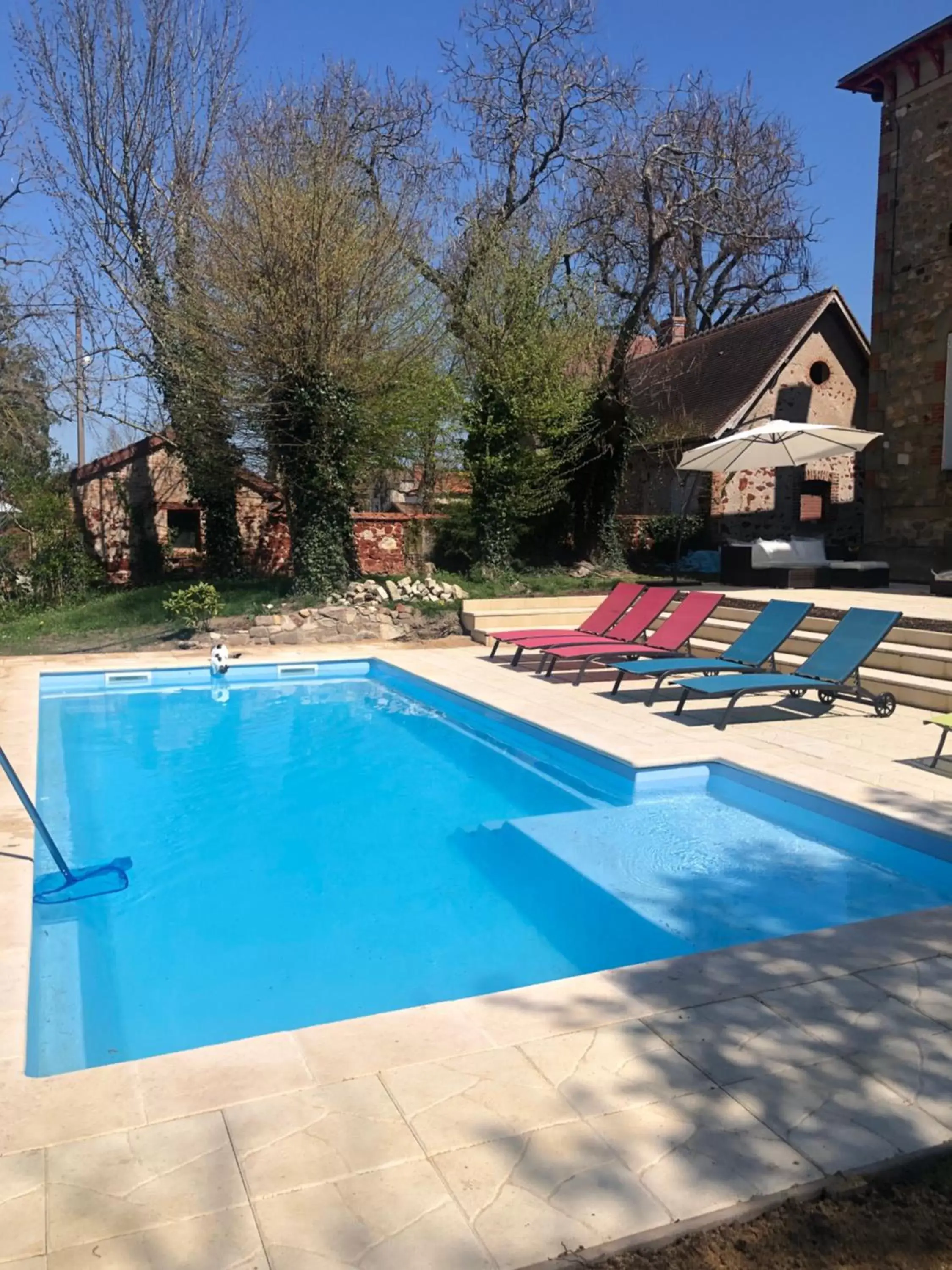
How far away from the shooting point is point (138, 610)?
15961 mm

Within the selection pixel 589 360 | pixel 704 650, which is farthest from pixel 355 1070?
pixel 589 360

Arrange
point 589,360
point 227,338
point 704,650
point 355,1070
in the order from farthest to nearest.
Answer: point 589,360 → point 227,338 → point 704,650 → point 355,1070

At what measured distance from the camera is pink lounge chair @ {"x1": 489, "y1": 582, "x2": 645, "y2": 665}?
39.2ft

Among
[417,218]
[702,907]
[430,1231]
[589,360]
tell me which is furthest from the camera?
[589,360]

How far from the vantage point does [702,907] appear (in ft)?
16.8

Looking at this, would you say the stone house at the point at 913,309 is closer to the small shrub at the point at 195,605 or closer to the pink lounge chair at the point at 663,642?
the pink lounge chair at the point at 663,642

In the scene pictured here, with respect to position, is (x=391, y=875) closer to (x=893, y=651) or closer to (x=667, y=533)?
(x=893, y=651)

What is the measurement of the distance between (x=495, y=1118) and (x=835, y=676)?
22.4 ft

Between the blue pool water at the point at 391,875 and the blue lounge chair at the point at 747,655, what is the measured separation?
157 cm

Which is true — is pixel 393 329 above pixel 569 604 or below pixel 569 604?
above

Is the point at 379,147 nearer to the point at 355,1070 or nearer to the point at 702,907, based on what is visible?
the point at 702,907

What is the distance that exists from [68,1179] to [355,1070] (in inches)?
34.0

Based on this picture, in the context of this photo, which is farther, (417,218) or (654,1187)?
(417,218)

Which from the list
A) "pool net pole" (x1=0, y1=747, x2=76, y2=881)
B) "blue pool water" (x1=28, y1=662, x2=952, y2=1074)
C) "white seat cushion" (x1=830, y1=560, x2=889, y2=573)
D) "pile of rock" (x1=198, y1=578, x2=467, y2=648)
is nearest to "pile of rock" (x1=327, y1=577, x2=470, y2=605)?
"pile of rock" (x1=198, y1=578, x2=467, y2=648)
